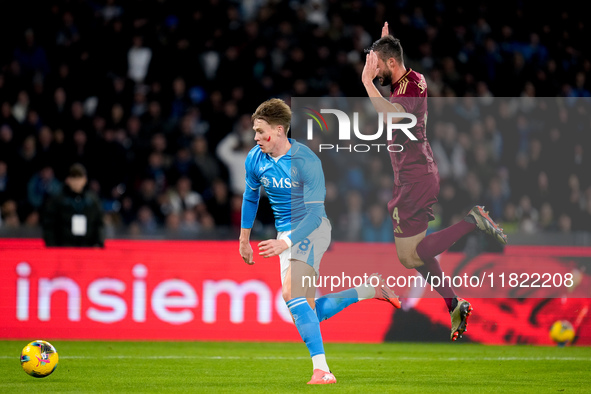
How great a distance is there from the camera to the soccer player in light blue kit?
686 centimetres

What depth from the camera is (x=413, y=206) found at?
790 centimetres

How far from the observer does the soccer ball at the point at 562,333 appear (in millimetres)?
10359

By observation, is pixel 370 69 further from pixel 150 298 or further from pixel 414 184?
pixel 150 298

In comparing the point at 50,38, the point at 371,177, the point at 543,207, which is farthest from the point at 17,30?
the point at 543,207

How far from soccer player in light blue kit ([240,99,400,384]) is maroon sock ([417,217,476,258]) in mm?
764

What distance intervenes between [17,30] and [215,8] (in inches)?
124

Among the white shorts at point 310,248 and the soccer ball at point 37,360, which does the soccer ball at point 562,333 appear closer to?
the white shorts at point 310,248

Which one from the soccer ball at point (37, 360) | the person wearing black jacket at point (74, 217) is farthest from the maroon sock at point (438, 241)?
the person wearing black jacket at point (74, 217)

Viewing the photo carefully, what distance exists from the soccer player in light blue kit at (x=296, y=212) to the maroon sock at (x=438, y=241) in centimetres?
76

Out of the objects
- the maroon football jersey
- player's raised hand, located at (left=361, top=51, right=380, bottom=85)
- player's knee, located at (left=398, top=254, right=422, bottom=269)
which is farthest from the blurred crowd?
player's raised hand, located at (left=361, top=51, right=380, bottom=85)

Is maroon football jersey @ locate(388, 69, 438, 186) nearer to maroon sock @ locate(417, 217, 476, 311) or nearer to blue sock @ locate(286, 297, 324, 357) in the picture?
maroon sock @ locate(417, 217, 476, 311)

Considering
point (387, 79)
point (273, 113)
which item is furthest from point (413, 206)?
point (273, 113)

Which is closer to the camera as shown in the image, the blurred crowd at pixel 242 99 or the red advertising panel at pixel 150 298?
the red advertising panel at pixel 150 298

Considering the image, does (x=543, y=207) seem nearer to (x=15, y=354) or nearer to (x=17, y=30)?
(x=15, y=354)
